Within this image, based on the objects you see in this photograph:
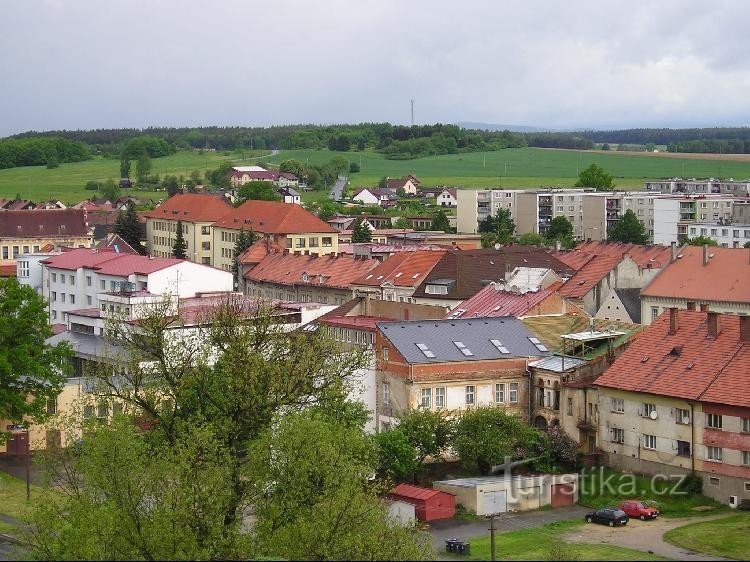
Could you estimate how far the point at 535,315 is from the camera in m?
63.0

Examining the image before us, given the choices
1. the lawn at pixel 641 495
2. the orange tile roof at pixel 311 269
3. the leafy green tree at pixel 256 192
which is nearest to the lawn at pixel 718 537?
the lawn at pixel 641 495

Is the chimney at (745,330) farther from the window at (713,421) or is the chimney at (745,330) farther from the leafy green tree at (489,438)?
the leafy green tree at (489,438)

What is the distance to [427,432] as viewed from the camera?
167 feet

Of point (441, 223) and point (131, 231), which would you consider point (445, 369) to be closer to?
point (131, 231)

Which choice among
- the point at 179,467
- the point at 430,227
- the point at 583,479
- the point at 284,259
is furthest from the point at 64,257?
the point at 430,227

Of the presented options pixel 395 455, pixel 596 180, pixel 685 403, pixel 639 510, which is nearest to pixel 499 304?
pixel 395 455

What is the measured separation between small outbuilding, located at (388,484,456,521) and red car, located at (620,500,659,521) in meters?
5.53

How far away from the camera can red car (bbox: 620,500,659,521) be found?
4569 cm

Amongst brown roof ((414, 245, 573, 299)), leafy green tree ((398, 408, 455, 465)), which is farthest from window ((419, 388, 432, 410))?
brown roof ((414, 245, 573, 299))

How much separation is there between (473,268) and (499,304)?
16.2 meters

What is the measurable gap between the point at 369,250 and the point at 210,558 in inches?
2884

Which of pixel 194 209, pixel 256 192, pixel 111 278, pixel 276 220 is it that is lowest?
pixel 111 278

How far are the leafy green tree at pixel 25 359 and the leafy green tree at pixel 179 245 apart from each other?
6464 cm

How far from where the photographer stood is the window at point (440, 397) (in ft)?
178
